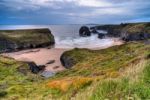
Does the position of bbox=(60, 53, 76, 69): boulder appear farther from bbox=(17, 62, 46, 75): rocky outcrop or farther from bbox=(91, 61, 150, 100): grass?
bbox=(91, 61, 150, 100): grass

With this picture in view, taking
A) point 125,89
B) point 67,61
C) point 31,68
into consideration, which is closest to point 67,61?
point 67,61

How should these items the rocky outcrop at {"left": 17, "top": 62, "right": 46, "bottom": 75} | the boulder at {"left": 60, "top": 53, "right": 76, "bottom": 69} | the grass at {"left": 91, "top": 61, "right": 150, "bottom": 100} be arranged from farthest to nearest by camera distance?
the boulder at {"left": 60, "top": 53, "right": 76, "bottom": 69} → the rocky outcrop at {"left": 17, "top": 62, "right": 46, "bottom": 75} → the grass at {"left": 91, "top": 61, "right": 150, "bottom": 100}

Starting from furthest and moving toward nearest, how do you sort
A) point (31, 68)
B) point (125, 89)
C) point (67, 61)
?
point (67, 61) < point (31, 68) < point (125, 89)

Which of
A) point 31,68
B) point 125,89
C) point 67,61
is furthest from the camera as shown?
point 67,61

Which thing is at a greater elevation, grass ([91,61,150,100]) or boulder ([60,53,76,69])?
grass ([91,61,150,100])

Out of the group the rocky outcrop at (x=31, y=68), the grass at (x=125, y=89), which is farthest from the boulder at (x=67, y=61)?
the grass at (x=125, y=89)

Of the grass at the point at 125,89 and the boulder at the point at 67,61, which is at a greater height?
the grass at the point at 125,89

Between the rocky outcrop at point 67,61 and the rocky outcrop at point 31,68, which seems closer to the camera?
the rocky outcrop at point 31,68

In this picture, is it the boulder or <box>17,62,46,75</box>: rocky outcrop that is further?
the boulder

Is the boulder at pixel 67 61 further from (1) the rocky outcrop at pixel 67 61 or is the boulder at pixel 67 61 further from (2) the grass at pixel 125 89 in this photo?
(2) the grass at pixel 125 89

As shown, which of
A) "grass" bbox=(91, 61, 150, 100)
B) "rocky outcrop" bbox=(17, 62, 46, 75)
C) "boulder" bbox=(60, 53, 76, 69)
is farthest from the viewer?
"boulder" bbox=(60, 53, 76, 69)

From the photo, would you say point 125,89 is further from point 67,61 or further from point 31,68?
point 67,61

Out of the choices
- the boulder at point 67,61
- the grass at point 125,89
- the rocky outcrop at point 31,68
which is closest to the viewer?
the grass at point 125,89

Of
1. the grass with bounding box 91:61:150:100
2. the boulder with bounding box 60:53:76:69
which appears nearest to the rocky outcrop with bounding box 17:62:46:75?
the boulder with bounding box 60:53:76:69
